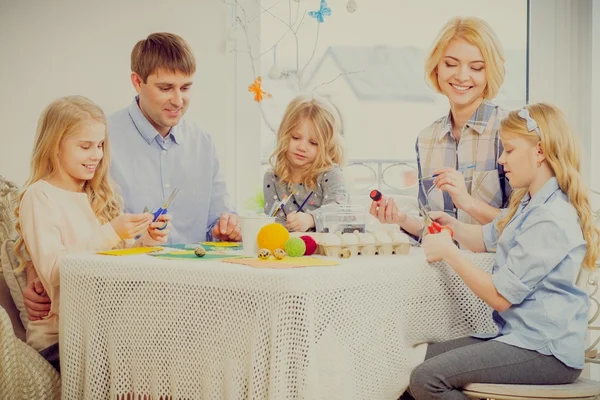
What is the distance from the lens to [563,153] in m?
1.98

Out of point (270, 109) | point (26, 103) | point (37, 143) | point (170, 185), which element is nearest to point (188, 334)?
point (37, 143)

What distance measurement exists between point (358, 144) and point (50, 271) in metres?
2.37

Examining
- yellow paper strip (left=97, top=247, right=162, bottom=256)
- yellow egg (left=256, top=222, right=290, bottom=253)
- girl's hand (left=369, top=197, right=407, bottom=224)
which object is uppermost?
girl's hand (left=369, top=197, right=407, bottom=224)

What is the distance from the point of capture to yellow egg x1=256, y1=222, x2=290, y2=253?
1.92m

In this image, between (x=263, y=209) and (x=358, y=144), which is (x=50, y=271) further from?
(x=358, y=144)

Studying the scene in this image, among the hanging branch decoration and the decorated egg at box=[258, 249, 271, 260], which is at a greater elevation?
the hanging branch decoration

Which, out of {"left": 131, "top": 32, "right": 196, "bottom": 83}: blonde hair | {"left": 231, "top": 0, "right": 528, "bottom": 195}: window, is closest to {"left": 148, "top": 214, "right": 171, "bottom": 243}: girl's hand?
{"left": 131, "top": 32, "right": 196, "bottom": 83}: blonde hair

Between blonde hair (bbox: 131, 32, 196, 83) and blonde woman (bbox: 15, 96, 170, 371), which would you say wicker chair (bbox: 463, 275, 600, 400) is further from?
blonde hair (bbox: 131, 32, 196, 83)

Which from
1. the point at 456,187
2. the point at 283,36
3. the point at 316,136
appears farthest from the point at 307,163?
the point at 283,36

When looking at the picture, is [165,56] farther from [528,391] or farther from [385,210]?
[528,391]

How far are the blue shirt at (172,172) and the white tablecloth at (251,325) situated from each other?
953 mm

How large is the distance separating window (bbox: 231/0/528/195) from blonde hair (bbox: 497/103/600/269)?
7.14 ft

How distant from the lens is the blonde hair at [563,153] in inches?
76.0

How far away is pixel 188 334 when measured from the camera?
1765mm
